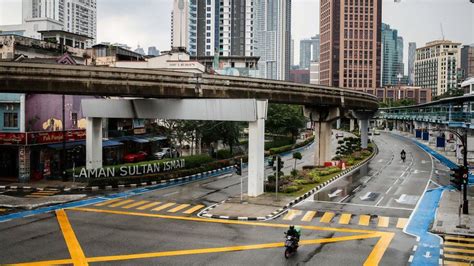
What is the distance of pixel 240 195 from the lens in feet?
119

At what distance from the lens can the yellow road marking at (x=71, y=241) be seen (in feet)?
66.9

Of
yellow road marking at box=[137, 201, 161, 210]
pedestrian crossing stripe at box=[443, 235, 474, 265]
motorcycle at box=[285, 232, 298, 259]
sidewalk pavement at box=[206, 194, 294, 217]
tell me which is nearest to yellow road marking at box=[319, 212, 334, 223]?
sidewalk pavement at box=[206, 194, 294, 217]

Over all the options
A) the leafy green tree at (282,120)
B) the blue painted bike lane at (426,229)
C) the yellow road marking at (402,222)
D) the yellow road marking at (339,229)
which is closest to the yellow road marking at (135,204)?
the yellow road marking at (339,229)

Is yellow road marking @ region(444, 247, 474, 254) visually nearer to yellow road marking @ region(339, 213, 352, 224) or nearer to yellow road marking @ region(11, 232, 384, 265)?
yellow road marking @ region(11, 232, 384, 265)

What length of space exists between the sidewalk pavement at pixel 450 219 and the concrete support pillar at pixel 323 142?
2000cm

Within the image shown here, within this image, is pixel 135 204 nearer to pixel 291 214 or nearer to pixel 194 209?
pixel 194 209

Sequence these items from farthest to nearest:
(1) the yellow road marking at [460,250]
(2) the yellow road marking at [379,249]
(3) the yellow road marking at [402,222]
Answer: (3) the yellow road marking at [402,222] < (1) the yellow road marking at [460,250] < (2) the yellow road marking at [379,249]

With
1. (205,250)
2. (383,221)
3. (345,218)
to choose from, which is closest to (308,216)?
(345,218)

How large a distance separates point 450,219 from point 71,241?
2133cm

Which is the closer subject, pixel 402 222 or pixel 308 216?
pixel 402 222

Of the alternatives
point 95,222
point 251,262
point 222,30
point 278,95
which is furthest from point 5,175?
point 222,30

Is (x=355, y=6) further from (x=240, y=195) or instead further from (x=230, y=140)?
(x=240, y=195)

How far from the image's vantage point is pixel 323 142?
5491 cm

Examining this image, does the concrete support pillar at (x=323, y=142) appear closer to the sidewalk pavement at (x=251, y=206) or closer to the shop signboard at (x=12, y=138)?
the sidewalk pavement at (x=251, y=206)
